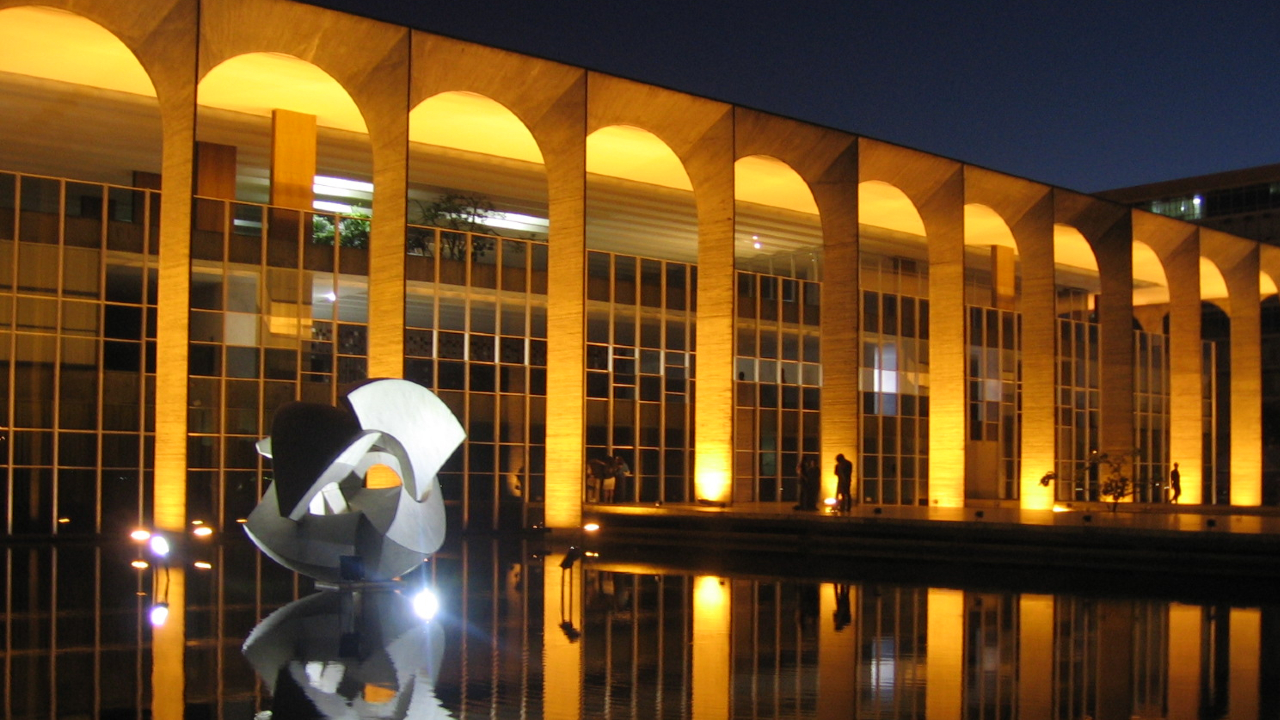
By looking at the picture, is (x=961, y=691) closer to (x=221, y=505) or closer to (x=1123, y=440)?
(x=221, y=505)

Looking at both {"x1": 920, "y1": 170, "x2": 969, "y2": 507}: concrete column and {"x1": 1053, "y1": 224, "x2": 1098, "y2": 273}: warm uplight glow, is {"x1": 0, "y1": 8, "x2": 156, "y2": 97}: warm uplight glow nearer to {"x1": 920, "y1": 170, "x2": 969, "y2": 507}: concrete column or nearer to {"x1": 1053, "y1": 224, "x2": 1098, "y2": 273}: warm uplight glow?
{"x1": 920, "y1": 170, "x2": 969, "y2": 507}: concrete column

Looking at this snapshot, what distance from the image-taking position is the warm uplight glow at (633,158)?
29922 millimetres

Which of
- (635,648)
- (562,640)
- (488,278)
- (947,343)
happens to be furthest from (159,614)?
(947,343)

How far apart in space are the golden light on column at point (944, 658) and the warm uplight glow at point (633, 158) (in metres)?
16.4

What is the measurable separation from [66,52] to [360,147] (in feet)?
24.6

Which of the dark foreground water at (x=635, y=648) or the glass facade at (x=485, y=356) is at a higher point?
the glass facade at (x=485, y=356)

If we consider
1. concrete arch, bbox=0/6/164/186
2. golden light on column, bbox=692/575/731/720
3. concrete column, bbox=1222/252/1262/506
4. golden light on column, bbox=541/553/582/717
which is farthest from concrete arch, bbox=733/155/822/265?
golden light on column, bbox=692/575/731/720

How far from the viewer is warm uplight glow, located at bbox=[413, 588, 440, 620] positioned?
1327 cm

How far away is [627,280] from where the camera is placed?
3262cm

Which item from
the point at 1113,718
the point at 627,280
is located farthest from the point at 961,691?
the point at 627,280

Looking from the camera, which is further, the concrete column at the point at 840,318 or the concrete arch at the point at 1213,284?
the concrete arch at the point at 1213,284

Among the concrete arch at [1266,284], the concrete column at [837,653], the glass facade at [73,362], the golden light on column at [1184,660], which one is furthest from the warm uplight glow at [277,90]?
the concrete arch at [1266,284]

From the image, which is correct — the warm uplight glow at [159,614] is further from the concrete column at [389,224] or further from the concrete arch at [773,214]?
the concrete arch at [773,214]

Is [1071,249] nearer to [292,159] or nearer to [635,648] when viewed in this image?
[292,159]
